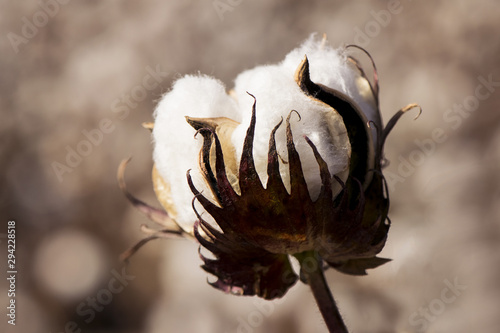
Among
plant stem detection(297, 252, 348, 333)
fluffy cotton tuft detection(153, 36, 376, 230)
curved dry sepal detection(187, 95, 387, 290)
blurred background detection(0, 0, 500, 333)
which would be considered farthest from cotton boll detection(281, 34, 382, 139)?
blurred background detection(0, 0, 500, 333)

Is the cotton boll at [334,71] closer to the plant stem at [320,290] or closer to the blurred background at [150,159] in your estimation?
the plant stem at [320,290]

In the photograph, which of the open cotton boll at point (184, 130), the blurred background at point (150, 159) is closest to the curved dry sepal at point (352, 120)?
the open cotton boll at point (184, 130)

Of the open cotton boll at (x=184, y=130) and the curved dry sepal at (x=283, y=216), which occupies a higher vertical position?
the open cotton boll at (x=184, y=130)

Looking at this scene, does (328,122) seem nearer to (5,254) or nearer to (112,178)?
(112,178)

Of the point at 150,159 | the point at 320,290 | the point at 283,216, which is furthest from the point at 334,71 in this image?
the point at 150,159

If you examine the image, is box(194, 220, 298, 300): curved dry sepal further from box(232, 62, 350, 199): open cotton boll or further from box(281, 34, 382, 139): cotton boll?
box(281, 34, 382, 139): cotton boll

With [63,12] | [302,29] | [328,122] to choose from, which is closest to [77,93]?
[63,12]
